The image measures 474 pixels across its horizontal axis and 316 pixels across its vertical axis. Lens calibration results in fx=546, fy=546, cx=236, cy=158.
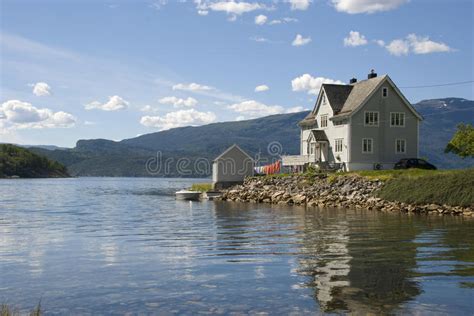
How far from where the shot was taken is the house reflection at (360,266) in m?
14.2

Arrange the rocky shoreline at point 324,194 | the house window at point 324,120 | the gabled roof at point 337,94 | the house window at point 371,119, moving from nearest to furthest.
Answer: the rocky shoreline at point 324,194 → the house window at point 371,119 → the gabled roof at point 337,94 → the house window at point 324,120

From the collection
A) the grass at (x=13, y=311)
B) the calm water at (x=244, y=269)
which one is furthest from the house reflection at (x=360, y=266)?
the grass at (x=13, y=311)

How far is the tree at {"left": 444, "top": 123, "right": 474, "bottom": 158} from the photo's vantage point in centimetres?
6322

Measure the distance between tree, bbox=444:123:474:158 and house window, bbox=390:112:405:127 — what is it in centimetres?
625

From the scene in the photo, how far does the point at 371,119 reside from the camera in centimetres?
6456

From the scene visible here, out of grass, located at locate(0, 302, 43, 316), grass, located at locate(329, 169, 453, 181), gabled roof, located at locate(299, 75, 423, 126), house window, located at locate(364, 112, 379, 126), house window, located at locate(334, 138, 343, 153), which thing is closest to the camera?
grass, located at locate(0, 302, 43, 316)

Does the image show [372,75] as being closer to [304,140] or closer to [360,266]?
[304,140]

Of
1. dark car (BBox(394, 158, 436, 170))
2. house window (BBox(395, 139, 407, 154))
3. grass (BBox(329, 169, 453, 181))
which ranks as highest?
house window (BBox(395, 139, 407, 154))

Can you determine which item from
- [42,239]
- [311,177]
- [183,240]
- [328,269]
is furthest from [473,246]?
[311,177]

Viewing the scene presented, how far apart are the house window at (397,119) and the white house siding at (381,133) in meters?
0.38

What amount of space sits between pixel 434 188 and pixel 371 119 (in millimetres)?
20320

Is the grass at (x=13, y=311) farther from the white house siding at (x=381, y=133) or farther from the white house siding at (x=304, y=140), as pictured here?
the white house siding at (x=304, y=140)

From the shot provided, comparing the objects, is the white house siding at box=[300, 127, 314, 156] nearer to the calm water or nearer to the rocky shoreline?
the rocky shoreline

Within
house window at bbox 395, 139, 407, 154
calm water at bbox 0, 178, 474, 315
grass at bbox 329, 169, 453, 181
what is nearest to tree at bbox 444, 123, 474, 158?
house window at bbox 395, 139, 407, 154
